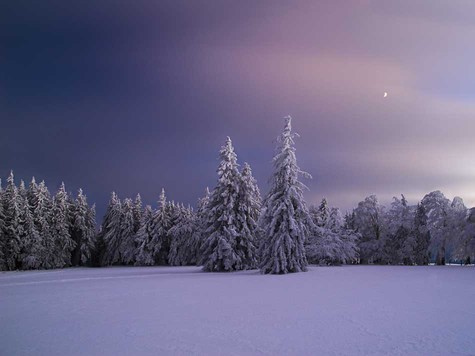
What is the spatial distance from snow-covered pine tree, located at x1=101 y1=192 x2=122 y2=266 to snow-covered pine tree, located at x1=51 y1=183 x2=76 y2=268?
730 centimetres

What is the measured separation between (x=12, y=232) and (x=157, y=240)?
76.2 feet

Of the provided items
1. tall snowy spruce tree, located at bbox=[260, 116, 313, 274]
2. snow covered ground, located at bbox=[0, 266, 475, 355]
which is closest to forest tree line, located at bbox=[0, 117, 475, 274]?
tall snowy spruce tree, located at bbox=[260, 116, 313, 274]

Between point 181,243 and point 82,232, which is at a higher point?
point 82,232

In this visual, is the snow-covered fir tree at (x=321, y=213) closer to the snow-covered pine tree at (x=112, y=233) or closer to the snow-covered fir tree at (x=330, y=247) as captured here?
the snow-covered fir tree at (x=330, y=247)

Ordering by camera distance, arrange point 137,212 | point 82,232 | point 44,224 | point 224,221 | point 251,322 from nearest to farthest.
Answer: point 251,322, point 224,221, point 44,224, point 82,232, point 137,212

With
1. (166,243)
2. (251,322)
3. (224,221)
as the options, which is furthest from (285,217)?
(166,243)

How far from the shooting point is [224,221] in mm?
42312

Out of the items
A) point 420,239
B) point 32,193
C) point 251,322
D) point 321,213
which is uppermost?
point 32,193

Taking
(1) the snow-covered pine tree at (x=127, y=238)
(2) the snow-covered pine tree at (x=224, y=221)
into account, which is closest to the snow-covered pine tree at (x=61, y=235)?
(1) the snow-covered pine tree at (x=127, y=238)

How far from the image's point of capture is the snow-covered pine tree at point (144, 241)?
220 feet

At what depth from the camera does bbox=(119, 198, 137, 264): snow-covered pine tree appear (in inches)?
2746

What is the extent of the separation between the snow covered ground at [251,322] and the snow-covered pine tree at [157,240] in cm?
4656

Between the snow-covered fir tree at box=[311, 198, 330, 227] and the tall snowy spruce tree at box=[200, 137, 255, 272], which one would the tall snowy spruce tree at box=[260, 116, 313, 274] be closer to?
the tall snowy spruce tree at box=[200, 137, 255, 272]

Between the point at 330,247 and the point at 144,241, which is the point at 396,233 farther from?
the point at 144,241
